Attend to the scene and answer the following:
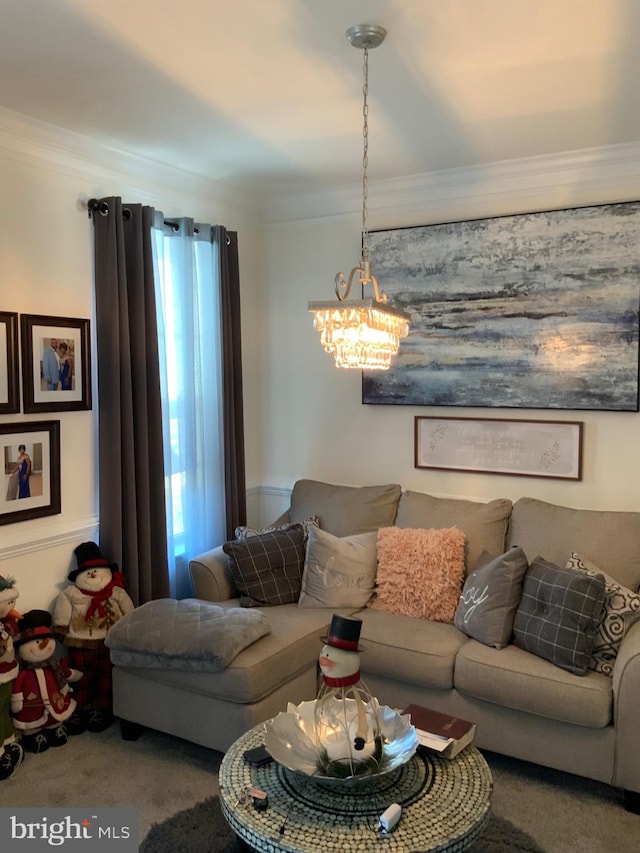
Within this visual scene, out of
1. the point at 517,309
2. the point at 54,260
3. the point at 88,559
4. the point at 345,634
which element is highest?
the point at 54,260

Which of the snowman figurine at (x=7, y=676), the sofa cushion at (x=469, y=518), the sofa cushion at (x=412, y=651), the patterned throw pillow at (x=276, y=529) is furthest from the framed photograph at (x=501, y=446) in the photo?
the snowman figurine at (x=7, y=676)

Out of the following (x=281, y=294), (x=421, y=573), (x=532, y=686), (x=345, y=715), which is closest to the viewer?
(x=345, y=715)

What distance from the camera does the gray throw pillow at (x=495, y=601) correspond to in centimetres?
287

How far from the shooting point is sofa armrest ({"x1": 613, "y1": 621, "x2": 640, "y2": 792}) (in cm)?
246

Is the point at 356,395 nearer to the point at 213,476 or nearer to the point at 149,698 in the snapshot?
the point at 213,476

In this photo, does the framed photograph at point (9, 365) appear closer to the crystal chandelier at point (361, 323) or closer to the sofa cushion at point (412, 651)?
the crystal chandelier at point (361, 323)

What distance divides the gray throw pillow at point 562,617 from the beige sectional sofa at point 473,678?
2.1 inches

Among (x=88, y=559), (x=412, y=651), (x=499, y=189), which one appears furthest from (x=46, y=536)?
(x=499, y=189)

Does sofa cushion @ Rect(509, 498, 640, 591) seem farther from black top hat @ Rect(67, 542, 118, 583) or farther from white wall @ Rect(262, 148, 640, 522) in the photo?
black top hat @ Rect(67, 542, 118, 583)

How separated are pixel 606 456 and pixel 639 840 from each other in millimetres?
1729

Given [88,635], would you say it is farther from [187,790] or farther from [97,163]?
[97,163]

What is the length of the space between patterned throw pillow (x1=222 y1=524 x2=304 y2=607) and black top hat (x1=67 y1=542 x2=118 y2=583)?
58 centimetres

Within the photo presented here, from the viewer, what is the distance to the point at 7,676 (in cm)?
279

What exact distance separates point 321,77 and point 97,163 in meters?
1.33
